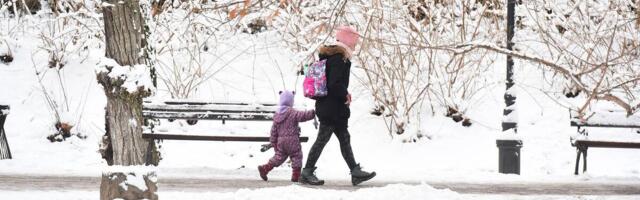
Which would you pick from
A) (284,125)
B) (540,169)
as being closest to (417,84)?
(540,169)

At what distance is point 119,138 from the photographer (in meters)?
6.51

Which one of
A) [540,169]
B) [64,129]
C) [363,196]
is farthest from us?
[64,129]

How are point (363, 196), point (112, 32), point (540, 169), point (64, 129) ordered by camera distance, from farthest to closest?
1. point (64, 129)
2. point (540, 169)
3. point (363, 196)
4. point (112, 32)

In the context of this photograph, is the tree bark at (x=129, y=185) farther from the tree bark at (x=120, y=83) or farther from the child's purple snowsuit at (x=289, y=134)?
the child's purple snowsuit at (x=289, y=134)

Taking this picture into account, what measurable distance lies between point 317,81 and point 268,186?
114 cm

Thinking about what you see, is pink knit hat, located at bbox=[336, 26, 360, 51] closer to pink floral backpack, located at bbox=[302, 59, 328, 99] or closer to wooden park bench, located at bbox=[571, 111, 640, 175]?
pink floral backpack, located at bbox=[302, 59, 328, 99]

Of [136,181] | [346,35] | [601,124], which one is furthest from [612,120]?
[136,181]

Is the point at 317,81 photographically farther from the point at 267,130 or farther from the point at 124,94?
the point at 267,130

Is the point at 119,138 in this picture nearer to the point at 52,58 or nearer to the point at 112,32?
the point at 112,32

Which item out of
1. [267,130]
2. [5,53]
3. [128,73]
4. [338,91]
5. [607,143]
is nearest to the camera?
[128,73]

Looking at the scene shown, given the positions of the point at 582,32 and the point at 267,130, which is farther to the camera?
the point at 582,32

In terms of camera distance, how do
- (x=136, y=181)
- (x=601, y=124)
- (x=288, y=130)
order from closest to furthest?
(x=136, y=181)
(x=288, y=130)
(x=601, y=124)

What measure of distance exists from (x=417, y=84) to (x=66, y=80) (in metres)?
6.10

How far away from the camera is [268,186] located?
28.3 feet
